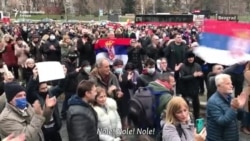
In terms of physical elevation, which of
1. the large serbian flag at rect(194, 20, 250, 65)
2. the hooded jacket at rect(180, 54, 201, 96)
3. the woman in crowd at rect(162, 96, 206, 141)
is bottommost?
the hooded jacket at rect(180, 54, 201, 96)

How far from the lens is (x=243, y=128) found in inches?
338

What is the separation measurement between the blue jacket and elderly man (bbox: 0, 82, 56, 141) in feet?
6.14

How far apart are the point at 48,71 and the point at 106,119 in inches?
41.4

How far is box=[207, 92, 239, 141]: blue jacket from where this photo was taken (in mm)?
5281

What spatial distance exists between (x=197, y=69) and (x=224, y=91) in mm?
3547

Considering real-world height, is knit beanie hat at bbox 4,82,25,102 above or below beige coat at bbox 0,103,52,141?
above

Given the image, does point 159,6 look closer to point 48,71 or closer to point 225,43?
point 48,71

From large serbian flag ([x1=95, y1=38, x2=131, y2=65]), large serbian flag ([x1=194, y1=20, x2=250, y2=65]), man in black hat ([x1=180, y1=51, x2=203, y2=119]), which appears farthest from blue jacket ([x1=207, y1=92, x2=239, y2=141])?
large serbian flag ([x1=95, y1=38, x2=131, y2=65])

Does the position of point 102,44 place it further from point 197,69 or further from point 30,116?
point 30,116

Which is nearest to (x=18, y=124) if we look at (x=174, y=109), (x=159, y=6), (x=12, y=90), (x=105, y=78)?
(x=12, y=90)

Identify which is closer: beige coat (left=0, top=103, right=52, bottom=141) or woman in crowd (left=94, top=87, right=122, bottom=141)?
beige coat (left=0, top=103, right=52, bottom=141)

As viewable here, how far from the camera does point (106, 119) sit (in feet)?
17.2

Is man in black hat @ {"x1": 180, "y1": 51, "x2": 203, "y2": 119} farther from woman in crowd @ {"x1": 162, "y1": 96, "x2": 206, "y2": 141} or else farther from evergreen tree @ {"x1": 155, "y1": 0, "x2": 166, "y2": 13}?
evergreen tree @ {"x1": 155, "y1": 0, "x2": 166, "y2": 13}

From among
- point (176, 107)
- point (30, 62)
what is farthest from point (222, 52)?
point (30, 62)
